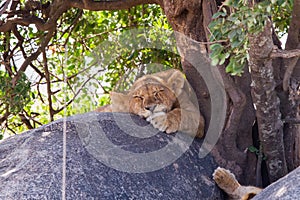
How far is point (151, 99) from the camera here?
615 centimetres

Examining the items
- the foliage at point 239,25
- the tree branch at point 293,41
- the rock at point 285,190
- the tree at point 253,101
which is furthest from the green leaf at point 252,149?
the foliage at point 239,25

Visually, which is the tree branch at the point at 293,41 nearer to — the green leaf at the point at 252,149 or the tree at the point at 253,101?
the tree at the point at 253,101

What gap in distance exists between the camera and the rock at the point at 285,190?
13.1 feet

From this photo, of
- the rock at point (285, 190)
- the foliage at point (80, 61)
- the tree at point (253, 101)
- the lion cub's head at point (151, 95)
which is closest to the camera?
the rock at point (285, 190)

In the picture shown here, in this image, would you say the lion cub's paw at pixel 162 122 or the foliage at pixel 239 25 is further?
the lion cub's paw at pixel 162 122

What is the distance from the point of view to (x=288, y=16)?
22.5ft

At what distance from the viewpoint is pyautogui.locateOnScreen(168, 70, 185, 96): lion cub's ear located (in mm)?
6297

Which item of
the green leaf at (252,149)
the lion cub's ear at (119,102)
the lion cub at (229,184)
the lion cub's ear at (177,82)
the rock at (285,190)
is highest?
the lion cub's ear at (177,82)

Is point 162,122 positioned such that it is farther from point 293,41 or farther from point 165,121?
point 293,41

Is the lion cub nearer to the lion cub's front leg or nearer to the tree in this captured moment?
the tree

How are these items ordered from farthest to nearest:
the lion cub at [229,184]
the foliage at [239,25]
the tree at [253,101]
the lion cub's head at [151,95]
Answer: the lion cub's head at [151,95], the lion cub at [229,184], the tree at [253,101], the foliage at [239,25]

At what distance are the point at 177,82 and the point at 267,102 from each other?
129cm

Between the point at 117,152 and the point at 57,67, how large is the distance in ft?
14.6

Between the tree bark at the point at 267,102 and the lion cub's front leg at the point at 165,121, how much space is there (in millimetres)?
808
